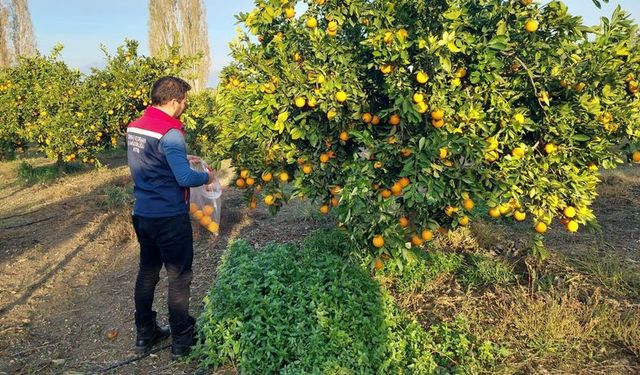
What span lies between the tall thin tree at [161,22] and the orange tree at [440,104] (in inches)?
797

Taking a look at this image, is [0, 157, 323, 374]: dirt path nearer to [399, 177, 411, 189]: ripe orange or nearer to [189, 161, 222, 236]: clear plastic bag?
[189, 161, 222, 236]: clear plastic bag

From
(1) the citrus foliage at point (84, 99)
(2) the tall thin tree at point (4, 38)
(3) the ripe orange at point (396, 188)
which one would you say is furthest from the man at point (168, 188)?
(2) the tall thin tree at point (4, 38)

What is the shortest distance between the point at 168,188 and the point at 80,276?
8.48ft

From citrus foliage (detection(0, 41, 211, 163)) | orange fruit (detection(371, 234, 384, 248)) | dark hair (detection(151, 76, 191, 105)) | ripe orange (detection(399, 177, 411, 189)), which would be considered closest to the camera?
ripe orange (detection(399, 177, 411, 189))

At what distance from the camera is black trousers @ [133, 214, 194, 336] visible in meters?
2.99

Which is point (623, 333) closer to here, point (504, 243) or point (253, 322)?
point (504, 243)

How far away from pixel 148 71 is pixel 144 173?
6.20 m

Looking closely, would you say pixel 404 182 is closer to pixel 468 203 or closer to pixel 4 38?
pixel 468 203

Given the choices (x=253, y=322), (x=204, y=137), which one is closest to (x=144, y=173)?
(x=253, y=322)

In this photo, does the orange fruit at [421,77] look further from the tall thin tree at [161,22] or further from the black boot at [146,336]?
the tall thin tree at [161,22]

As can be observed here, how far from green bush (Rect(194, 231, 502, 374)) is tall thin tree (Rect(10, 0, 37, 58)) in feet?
83.0

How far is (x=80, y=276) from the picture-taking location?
4.83 metres

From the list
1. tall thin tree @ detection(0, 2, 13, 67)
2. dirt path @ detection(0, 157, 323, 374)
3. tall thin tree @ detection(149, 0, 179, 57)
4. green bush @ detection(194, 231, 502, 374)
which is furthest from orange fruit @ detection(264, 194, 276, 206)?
tall thin tree @ detection(0, 2, 13, 67)

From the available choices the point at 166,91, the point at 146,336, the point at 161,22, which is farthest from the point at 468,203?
the point at 161,22
